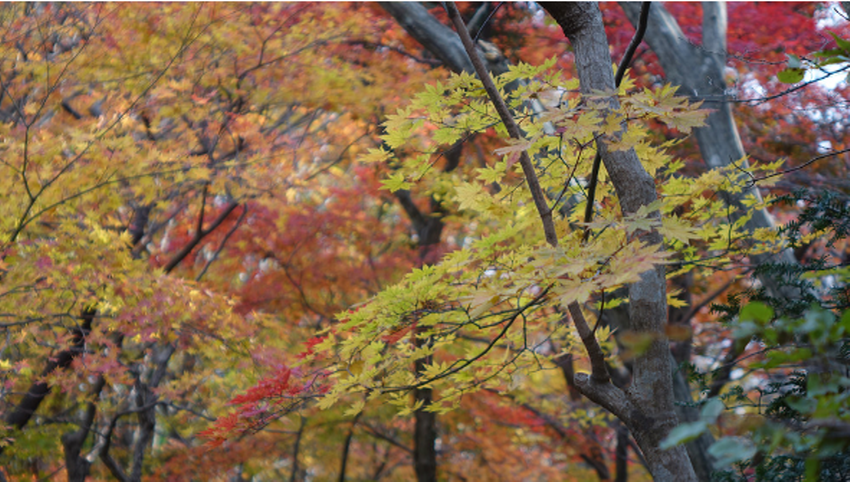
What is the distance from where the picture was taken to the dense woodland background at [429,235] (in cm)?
231

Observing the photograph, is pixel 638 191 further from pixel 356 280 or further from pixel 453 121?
pixel 356 280

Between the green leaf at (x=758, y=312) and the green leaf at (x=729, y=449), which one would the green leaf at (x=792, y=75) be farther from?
the green leaf at (x=729, y=449)

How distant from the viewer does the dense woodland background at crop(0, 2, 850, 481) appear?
2.31 m

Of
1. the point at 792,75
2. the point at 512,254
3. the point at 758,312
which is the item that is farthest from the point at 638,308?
the point at 758,312

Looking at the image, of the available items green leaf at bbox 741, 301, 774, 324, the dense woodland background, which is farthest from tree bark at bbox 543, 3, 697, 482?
green leaf at bbox 741, 301, 774, 324

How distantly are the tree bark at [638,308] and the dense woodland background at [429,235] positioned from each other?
2cm

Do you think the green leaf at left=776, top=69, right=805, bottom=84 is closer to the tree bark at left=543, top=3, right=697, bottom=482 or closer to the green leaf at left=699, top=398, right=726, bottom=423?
the green leaf at left=699, top=398, right=726, bottom=423

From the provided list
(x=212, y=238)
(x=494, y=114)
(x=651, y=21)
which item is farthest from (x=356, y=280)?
(x=494, y=114)

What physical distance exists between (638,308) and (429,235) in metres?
6.11

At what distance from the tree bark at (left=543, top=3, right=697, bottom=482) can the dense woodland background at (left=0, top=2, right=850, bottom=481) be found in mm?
15

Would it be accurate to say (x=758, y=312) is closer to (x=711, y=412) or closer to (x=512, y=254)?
(x=711, y=412)

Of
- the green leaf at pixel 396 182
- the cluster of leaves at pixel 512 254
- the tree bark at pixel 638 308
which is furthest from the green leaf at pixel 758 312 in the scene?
the green leaf at pixel 396 182

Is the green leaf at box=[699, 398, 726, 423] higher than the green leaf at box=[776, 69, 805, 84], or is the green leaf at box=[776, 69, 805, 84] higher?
the green leaf at box=[776, 69, 805, 84]

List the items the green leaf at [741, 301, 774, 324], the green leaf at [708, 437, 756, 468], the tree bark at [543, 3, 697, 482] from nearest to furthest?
the green leaf at [708, 437, 756, 468]
the green leaf at [741, 301, 774, 324]
the tree bark at [543, 3, 697, 482]
